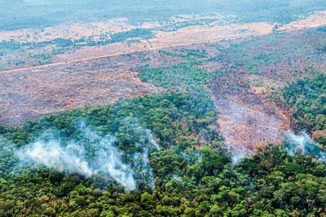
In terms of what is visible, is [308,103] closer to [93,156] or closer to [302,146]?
[302,146]

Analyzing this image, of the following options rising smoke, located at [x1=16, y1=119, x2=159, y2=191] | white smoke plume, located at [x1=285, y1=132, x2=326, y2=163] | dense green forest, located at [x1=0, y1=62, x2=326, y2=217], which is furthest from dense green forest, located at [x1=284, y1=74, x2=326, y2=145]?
rising smoke, located at [x1=16, y1=119, x2=159, y2=191]

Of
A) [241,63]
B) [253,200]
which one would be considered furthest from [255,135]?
[241,63]

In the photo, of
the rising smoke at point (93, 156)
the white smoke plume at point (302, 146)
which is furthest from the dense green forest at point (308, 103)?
the rising smoke at point (93, 156)

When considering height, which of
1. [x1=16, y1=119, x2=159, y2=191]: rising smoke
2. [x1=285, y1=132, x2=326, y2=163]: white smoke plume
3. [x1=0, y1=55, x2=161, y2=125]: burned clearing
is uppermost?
[x1=16, y1=119, x2=159, y2=191]: rising smoke

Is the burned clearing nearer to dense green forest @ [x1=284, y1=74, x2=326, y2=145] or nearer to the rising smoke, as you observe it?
the rising smoke

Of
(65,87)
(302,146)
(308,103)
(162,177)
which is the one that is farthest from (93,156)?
(308,103)

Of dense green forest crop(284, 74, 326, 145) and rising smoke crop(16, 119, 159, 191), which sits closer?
rising smoke crop(16, 119, 159, 191)

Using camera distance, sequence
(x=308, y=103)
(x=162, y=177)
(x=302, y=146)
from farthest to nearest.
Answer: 1. (x=308, y=103)
2. (x=302, y=146)
3. (x=162, y=177)
